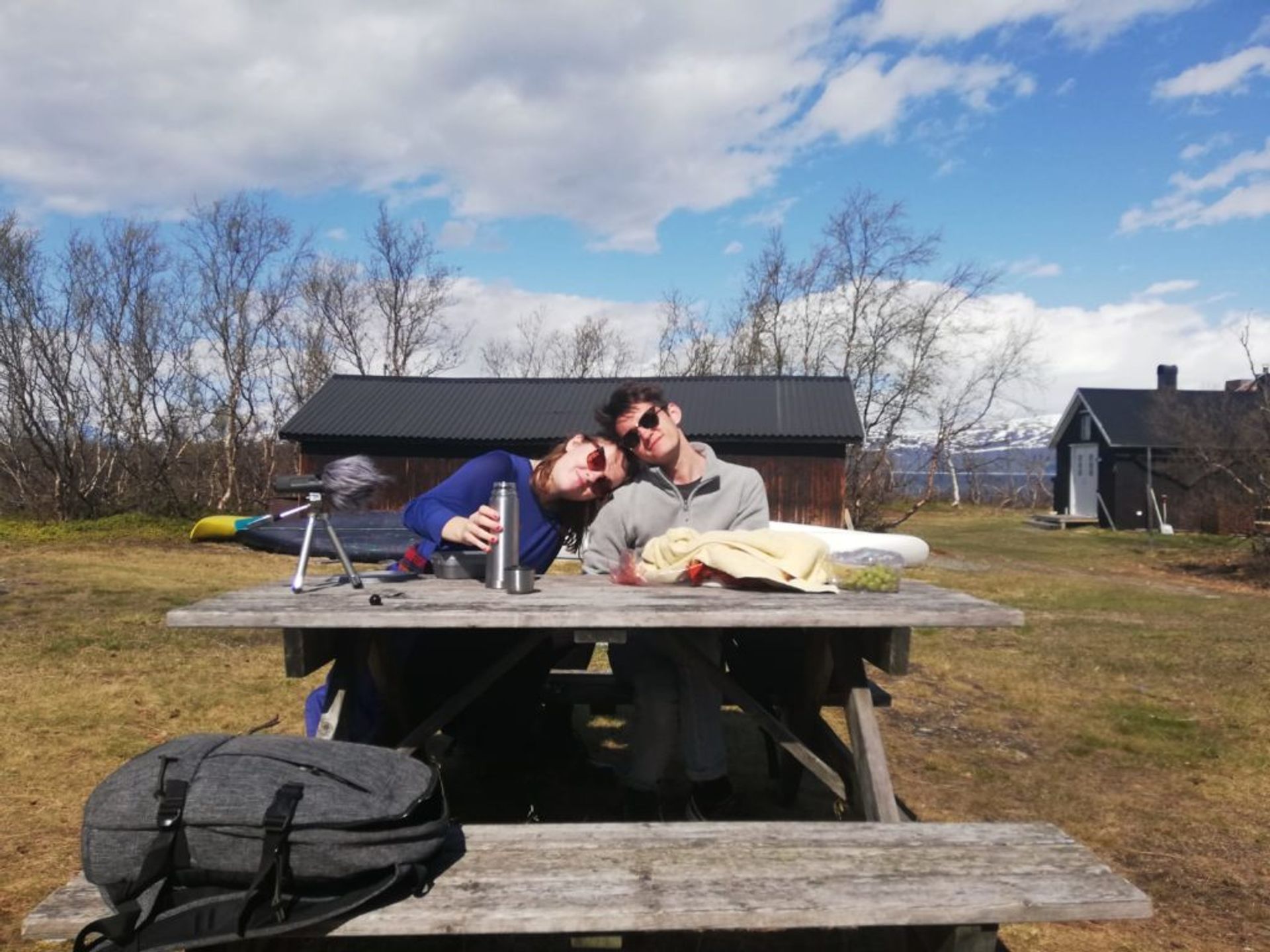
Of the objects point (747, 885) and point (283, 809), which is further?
point (747, 885)

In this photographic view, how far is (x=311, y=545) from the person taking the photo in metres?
2.70

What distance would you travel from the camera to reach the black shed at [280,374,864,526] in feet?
55.5

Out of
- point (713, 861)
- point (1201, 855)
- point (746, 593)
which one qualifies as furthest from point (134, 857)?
point (1201, 855)

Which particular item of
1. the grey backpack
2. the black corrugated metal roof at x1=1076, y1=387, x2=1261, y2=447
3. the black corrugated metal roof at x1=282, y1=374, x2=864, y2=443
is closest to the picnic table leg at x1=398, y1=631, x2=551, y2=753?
Answer: the grey backpack

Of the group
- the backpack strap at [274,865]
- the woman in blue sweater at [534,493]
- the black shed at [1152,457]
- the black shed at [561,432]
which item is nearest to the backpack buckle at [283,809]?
the backpack strap at [274,865]

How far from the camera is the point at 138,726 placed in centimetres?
468

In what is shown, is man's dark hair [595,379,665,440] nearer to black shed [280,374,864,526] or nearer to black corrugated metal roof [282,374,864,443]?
black shed [280,374,864,526]

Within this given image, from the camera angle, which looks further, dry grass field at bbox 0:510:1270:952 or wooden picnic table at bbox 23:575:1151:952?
dry grass field at bbox 0:510:1270:952

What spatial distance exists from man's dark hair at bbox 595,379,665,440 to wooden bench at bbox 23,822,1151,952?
4.99 feet

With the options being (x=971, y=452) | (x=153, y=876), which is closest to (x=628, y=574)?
(x=153, y=876)

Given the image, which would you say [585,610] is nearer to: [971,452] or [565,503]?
[565,503]

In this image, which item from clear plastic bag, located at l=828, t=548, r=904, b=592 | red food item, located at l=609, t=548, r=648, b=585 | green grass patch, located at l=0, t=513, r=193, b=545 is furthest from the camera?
green grass patch, located at l=0, t=513, r=193, b=545

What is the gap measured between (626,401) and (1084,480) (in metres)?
30.0

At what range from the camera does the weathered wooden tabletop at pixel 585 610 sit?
218cm
